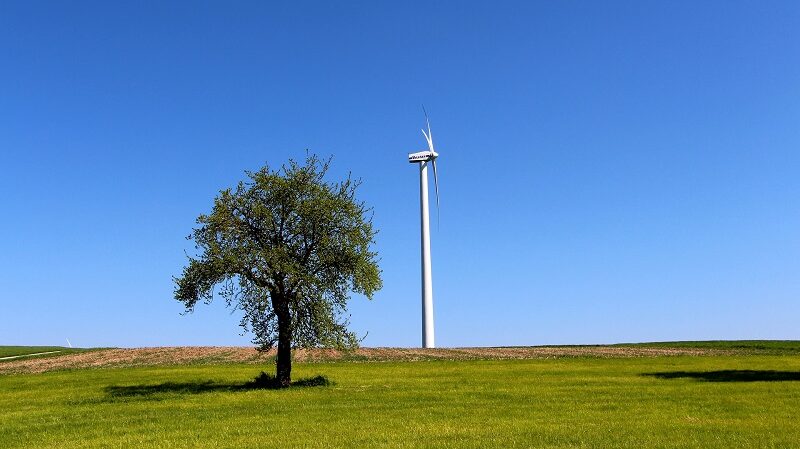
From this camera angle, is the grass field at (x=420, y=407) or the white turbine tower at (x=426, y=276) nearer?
the grass field at (x=420, y=407)

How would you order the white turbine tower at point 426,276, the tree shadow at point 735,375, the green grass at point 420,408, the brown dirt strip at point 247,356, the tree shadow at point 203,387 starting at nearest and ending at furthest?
the green grass at point 420,408 → the tree shadow at point 203,387 → the tree shadow at point 735,375 → the brown dirt strip at point 247,356 → the white turbine tower at point 426,276

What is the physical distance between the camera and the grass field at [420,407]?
2523 centimetres

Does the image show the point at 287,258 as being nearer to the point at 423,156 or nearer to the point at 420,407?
the point at 420,407

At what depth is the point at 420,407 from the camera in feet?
109

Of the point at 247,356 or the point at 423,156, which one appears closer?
the point at 247,356

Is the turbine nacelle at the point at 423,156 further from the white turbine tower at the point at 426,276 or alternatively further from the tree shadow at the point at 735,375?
the tree shadow at the point at 735,375

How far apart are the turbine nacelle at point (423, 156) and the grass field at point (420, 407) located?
102 feet

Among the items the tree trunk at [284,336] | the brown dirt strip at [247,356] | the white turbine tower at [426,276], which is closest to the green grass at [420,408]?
the tree trunk at [284,336]

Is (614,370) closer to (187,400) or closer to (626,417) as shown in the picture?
(626,417)

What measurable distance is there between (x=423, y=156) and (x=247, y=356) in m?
29.9

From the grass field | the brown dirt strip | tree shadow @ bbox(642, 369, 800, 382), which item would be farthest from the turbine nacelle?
tree shadow @ bbox(642, 369, 800, 382)

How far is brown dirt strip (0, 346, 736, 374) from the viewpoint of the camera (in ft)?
204

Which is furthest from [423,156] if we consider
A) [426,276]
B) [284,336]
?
[284,336]

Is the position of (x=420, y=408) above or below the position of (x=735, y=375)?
below
